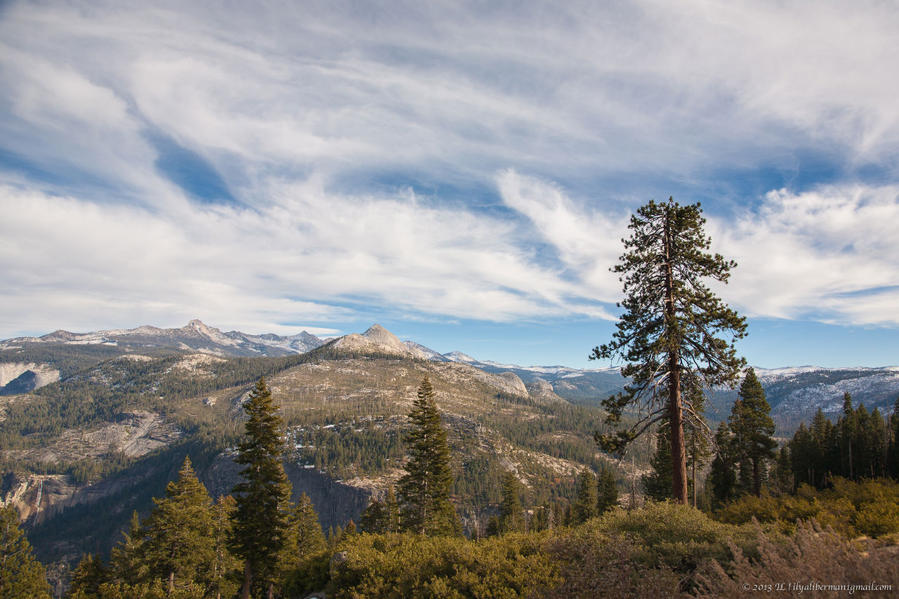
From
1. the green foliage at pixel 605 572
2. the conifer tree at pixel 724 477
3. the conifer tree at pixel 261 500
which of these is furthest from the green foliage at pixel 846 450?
the conifer tree at pixel 261 500

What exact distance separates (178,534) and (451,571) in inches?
1208

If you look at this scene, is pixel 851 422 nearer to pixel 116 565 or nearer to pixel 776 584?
pixel 776 584

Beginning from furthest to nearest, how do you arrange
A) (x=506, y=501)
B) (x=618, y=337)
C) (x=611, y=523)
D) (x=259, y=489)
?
(x=506, y=501)
(x=259, y=489)
(x=618, y=337)
(x=611, y=523)

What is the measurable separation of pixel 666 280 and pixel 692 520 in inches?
385

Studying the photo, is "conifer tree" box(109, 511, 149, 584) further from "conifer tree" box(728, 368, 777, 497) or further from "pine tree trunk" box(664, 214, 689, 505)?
"conifer tree" box(728, 368, 777, 497)

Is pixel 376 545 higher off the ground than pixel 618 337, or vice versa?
pixel 618 337

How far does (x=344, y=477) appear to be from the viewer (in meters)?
185

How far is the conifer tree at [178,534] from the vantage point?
1187 inches

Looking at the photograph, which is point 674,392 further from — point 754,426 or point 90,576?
point 90,576

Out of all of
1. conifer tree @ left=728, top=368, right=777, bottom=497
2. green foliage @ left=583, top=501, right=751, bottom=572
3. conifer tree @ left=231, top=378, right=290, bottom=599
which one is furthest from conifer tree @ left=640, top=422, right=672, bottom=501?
conifer tree @ left=231, top=378, right=290, bottom=599

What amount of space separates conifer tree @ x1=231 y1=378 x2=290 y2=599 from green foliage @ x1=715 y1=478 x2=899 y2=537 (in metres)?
26.5

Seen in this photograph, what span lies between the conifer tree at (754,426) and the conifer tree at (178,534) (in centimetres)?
4892

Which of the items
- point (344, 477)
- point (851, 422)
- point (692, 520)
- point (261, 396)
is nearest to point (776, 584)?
point (692, 520)

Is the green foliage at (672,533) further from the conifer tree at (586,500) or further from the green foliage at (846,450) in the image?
the conifer tree at (586,500)
